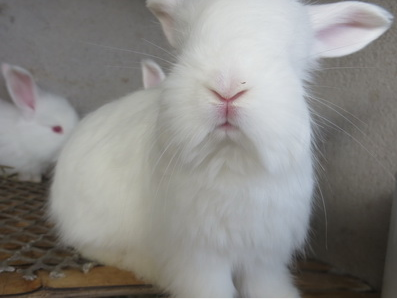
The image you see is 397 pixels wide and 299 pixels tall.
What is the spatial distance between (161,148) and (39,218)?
2.91 ft

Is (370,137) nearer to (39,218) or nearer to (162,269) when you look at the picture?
(162,269)

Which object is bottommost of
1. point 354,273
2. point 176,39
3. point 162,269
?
point 354,273

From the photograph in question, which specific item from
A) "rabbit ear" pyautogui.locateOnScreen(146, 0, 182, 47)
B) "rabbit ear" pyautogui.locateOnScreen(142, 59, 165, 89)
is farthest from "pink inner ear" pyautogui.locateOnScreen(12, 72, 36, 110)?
"rabbit ear" pyautogui.locateOnScreen(146, 0, 182, 47)

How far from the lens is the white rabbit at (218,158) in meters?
0.87

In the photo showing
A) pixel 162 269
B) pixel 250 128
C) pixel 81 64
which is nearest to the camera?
pixel 250 128

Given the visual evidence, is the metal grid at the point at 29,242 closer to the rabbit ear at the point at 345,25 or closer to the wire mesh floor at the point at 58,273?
the wire mesh floor at the point at 58,273

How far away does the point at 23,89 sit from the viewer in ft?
7.79

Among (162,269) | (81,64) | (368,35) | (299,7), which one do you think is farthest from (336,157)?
→ (81,64)

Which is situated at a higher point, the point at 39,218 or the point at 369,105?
the point at 369,105

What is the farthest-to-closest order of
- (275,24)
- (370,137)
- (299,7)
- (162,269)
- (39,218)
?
(39,218) → (370,137) → (162,269) → (299,7) → (275,24)

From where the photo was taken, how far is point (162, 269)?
1.21m

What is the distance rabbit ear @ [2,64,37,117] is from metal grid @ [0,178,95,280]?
63 centimetres

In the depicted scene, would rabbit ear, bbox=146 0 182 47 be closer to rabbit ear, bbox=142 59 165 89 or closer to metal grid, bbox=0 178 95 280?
rabbit ear, bbox=142 59 165 89

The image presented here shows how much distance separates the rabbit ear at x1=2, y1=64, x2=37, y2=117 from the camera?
2.32 m
